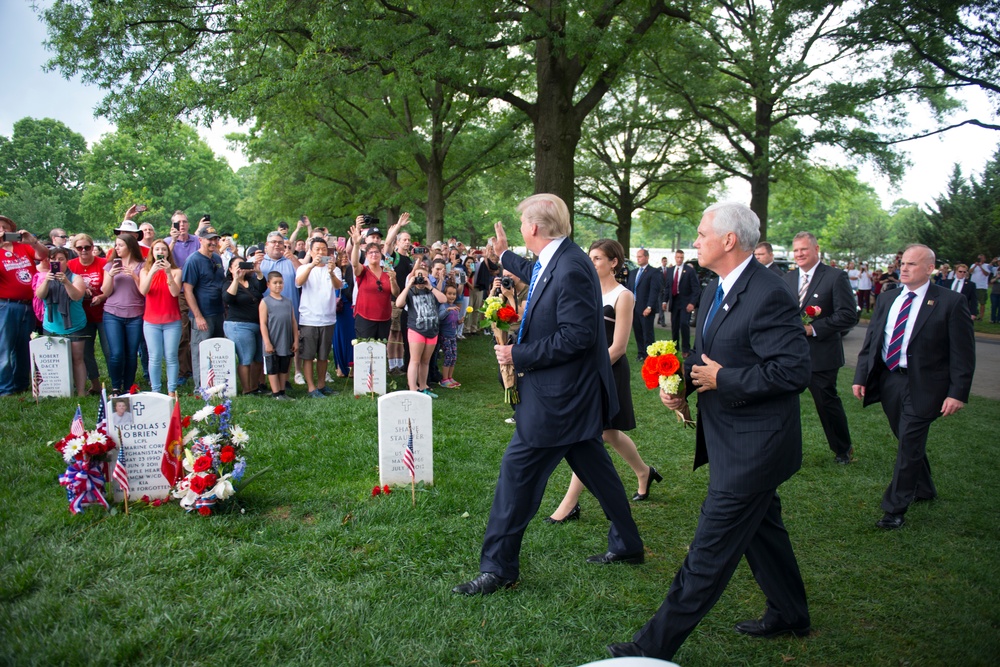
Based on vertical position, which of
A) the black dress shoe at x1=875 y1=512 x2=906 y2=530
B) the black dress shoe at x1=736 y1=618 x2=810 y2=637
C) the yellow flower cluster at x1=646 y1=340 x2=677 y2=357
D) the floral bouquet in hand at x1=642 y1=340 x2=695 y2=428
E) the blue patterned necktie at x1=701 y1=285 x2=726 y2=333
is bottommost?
the black dress shoe at x1=736 y1=618 x2=810 y2=637

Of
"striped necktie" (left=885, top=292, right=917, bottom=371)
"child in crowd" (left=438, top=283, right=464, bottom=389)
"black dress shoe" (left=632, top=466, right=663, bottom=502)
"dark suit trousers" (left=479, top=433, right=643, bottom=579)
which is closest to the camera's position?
"dark suit trousers" (left=479, top=433, right=643, bottom=579)

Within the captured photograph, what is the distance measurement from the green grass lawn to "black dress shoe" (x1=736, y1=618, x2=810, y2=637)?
0.18 ft

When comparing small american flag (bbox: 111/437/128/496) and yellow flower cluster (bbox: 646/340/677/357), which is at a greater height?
yellow flower cluster (bbox: 646/340/677/357)

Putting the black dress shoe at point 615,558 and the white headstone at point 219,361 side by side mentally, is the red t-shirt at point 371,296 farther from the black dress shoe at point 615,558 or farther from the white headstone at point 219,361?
the black dress shoe at point 615,558

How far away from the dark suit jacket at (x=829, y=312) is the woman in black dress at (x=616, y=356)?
7.99 ft

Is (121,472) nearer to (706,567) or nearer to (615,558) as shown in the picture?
(615,558)

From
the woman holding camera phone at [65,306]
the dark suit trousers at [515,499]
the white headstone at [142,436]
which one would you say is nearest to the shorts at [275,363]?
the woman holding camera phone at [65,306]

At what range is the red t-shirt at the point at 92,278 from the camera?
340 inches

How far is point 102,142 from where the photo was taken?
2024 inches

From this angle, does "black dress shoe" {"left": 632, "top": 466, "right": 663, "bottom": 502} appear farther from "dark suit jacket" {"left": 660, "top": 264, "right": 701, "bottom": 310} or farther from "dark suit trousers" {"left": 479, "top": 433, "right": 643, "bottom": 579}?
"dark suit jacket" {"left": 660, "top": 264, "right": 701, "bottom": 310}

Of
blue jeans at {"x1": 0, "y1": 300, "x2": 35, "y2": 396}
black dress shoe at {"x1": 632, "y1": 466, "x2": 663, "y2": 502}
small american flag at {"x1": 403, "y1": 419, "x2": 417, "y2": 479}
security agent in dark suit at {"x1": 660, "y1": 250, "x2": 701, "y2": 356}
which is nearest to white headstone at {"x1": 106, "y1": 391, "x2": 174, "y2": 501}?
small american flag at {"x1": 403, "y1": 419, "x2": 417, "y2": 479}

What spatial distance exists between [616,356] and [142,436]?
3838mm

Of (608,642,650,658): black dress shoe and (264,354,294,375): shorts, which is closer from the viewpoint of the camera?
(608,642,650,658): black dress shoe

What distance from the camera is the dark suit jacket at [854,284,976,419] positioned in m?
4.96
